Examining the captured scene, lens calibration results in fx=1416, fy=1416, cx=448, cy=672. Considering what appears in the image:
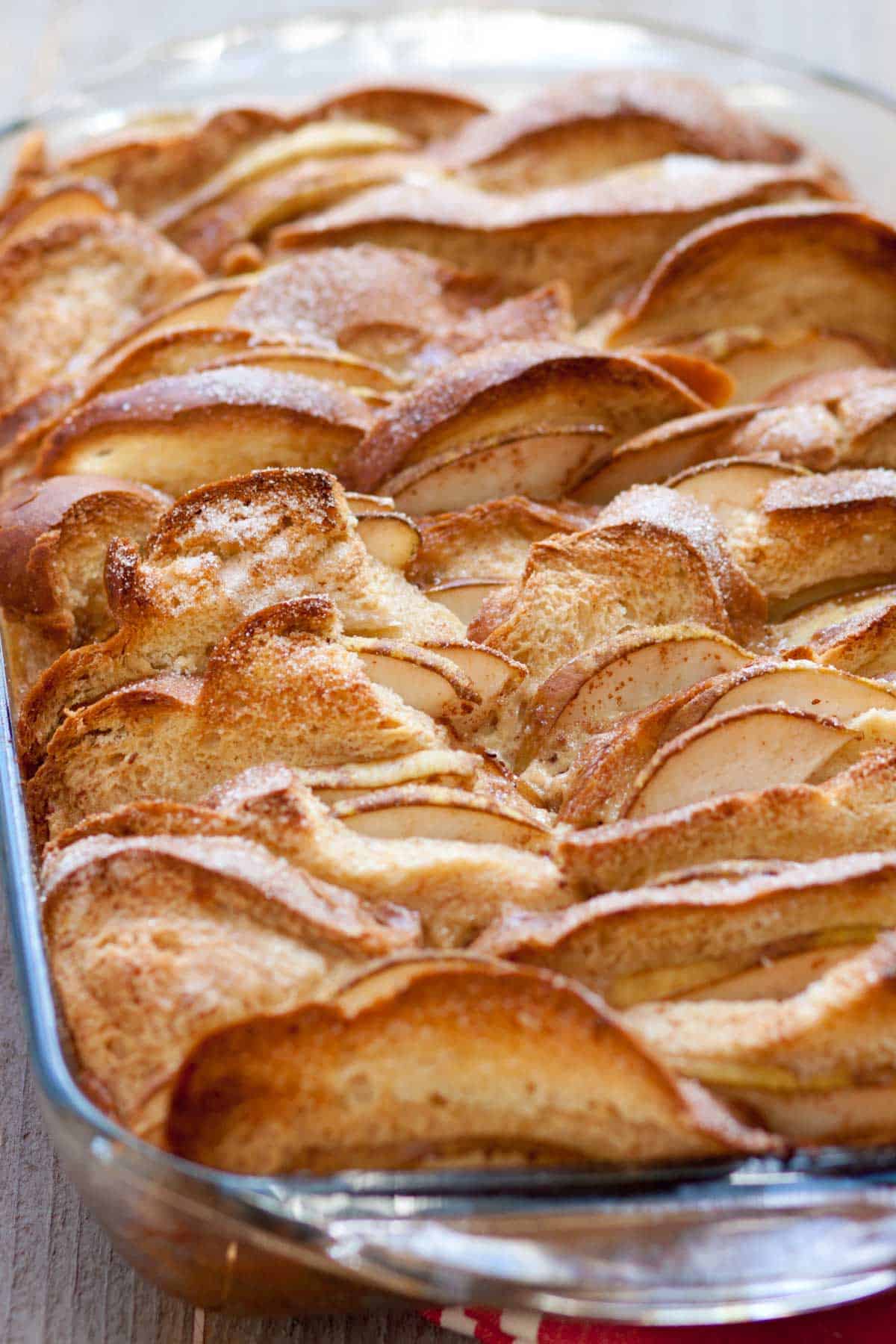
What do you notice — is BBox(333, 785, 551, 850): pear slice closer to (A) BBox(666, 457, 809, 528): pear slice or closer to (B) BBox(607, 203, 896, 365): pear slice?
(A) BBox(666, 457, 809, 528): pear slice

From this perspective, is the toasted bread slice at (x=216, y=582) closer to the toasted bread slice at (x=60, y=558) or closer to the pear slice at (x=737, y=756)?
the toasted bread slice at (x=60, y=558)

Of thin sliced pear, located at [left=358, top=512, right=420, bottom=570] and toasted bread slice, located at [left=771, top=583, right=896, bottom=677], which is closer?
toasted bread slice, located at [left=771, top=583, right=896, bottom=677]

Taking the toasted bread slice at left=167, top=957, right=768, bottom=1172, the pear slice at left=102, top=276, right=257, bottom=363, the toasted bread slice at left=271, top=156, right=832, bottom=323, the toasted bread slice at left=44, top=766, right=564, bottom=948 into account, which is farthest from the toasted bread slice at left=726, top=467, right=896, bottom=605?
the pear slice at left=102, top=276, right=257, bottom=363

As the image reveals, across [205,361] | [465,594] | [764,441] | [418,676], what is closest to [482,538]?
[465,594]

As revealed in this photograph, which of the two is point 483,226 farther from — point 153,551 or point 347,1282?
point 347,1282

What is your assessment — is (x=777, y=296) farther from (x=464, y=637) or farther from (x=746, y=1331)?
(x=746, y=1331)

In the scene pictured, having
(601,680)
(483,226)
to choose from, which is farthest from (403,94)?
(601,680)
